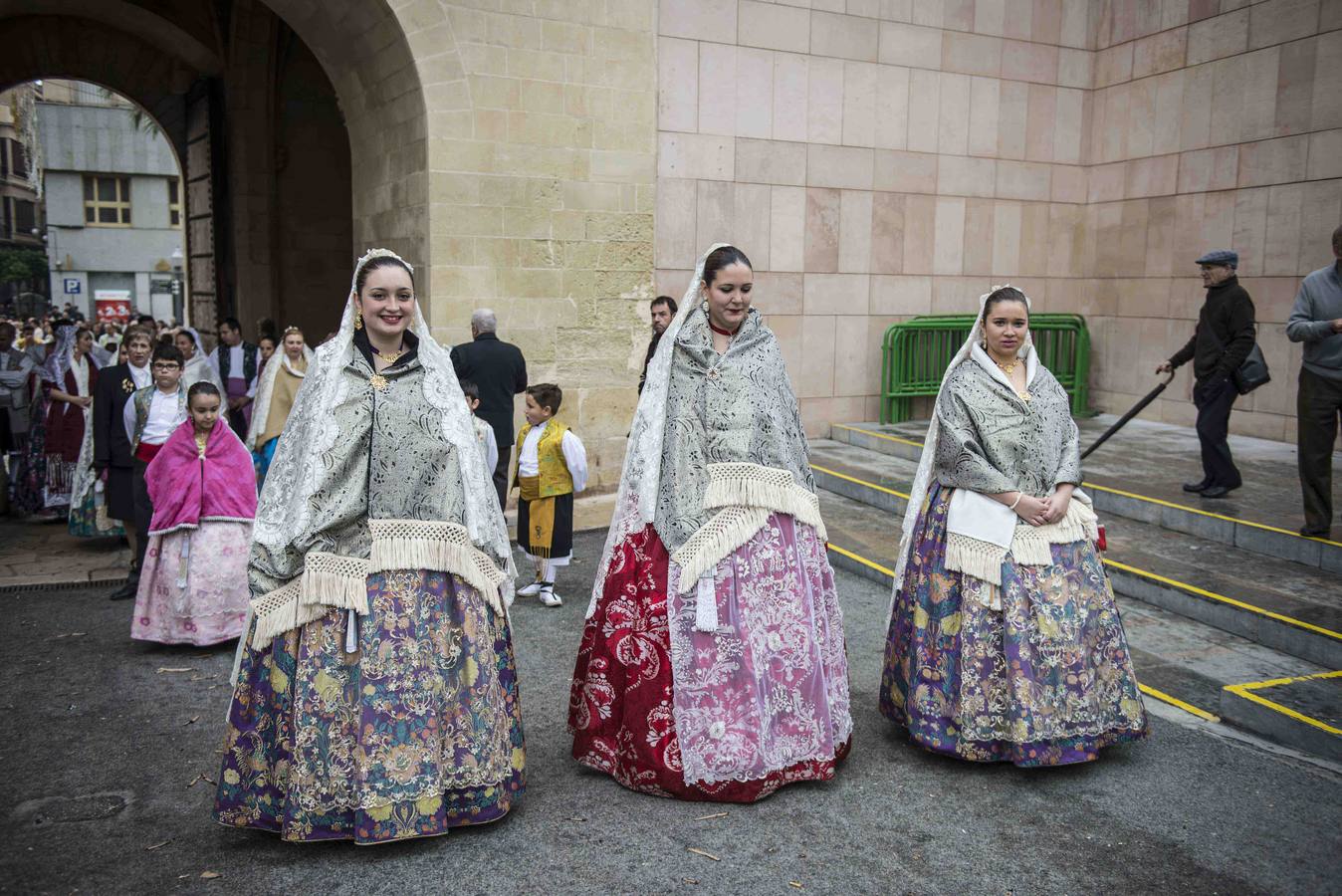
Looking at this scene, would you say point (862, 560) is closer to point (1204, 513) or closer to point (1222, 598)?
point (1222, 598)

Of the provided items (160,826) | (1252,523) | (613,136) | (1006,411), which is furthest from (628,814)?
(613,136)

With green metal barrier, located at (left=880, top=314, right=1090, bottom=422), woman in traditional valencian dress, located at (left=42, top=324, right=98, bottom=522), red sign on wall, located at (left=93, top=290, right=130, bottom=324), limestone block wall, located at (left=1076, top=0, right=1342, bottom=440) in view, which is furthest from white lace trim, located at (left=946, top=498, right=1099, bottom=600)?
red sign on wall, located at (left=93, top=290, right=130, bottom=324)

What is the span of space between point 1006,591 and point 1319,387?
11.6ft

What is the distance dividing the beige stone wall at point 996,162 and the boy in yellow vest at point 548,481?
3.73m

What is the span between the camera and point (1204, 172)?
1059 centimetres

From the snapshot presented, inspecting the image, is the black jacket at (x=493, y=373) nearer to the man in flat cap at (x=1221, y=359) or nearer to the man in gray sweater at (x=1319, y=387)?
the man in flat cap at (x=1221, y=359)

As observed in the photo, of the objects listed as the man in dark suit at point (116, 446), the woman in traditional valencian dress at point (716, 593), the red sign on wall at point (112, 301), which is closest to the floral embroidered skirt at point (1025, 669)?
the woman in traditional valencian dress at point (716, 593)

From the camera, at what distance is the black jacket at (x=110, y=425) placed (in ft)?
22.2

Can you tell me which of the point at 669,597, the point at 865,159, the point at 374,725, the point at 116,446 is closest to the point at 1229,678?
the point at 669,597

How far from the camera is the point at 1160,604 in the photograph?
6.15 m

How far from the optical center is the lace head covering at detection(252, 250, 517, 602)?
346cm

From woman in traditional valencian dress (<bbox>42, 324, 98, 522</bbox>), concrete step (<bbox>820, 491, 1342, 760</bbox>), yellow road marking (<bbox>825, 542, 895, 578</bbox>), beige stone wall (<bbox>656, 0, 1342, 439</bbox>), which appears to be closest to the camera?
concrete step (<bbox>820, 491, 1342, 760</bbox>)

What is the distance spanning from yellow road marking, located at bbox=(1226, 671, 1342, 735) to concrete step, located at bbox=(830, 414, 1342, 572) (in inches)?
67.9

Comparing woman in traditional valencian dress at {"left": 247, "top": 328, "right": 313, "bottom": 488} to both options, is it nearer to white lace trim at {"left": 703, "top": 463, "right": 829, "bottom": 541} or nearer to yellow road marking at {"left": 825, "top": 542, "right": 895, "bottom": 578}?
yellow road marking at {"left": 825, "top": 542, "right": 895, "bottom": 578}
